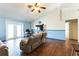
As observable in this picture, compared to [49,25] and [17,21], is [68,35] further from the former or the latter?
[17,21]

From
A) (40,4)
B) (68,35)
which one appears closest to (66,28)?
(68,35)

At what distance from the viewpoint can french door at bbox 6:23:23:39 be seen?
2324 millimetres

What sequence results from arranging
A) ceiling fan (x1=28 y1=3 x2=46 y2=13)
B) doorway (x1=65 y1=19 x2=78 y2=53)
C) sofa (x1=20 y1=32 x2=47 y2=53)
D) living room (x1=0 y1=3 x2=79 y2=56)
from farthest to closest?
sofa (x1=20 y1=32 x2=47 y2=53), doorway (x1=65 y1=19 x2=78 y2=53), living room (x1=0 y1=3 x2=79 y2=56), ceiling fan (x1=28 y1=3 x2=46 y2=13)

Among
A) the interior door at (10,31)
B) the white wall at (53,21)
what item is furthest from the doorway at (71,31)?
the interior door at (10,31)

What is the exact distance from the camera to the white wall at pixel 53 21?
239 cm

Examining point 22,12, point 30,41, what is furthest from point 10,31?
point 30,41

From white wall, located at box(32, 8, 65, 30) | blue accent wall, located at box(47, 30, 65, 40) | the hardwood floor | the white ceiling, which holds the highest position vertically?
the white ceiling

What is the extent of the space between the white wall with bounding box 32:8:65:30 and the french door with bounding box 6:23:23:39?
12.8 inches

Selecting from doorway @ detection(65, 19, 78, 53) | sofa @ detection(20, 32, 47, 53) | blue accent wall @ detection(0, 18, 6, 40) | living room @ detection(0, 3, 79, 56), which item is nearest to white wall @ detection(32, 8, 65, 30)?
living room @ detection(0, 3, 79, 56)

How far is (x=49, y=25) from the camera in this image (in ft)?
8.30

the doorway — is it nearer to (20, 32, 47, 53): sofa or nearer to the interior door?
(20, 32, 47, 53): sofa

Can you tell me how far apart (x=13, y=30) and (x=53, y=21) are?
3.04 ft

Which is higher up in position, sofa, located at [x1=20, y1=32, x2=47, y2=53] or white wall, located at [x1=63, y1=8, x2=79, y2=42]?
white wall, located at [x1=63, y1=8, x2=79, y2=42]

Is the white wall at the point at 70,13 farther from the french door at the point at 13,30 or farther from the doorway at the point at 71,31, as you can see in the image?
the french door at the point at 13,30
